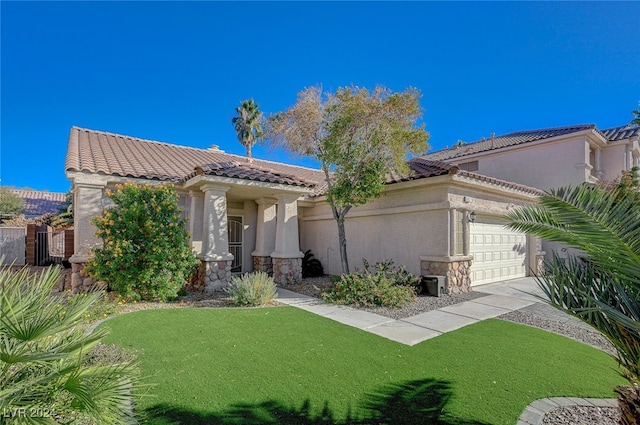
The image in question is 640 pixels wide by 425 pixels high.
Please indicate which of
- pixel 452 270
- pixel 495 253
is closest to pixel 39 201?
pixel 452 270

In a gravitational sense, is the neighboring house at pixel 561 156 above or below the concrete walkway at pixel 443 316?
above

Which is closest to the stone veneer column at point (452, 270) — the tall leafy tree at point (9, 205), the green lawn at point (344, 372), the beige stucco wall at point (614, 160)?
the green lawn at point (344, 372)

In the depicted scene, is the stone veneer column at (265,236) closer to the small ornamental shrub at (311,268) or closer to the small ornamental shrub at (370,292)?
the small ornamental shrub at (311,268)

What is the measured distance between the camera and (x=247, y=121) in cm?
3058

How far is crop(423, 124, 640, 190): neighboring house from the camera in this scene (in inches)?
695

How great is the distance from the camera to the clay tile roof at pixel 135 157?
38.0ft

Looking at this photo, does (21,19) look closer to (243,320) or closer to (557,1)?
(243,320)

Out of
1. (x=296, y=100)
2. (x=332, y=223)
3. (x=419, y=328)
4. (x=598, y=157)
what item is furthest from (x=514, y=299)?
(x=598, y=157)

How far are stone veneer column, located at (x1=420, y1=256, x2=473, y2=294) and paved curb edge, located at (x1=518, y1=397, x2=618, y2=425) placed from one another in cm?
663

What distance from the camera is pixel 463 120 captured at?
2334 centimetres

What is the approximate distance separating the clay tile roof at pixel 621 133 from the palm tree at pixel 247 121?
87.2 feet

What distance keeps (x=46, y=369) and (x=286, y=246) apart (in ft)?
35.5

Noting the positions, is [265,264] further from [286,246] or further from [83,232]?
[83,232]

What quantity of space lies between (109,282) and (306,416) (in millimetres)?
8456
